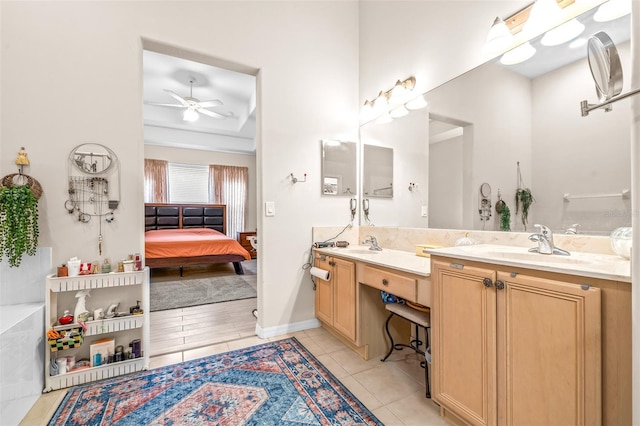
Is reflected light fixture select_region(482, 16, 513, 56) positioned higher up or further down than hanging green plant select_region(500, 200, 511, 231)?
higher up

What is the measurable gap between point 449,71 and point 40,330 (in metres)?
3.22

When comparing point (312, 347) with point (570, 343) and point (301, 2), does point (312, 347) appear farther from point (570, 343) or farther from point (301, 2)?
point (301, 2)

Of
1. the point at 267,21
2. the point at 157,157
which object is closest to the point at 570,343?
the point at 267,21

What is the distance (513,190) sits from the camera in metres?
1.62

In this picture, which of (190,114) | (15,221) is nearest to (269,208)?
(15,221)

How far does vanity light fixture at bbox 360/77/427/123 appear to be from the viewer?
89.5 inches

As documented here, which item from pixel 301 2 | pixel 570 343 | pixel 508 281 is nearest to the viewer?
pixel 570 343

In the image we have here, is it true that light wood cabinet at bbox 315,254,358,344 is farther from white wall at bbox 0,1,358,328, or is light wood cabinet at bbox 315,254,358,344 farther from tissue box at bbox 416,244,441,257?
tissue box at bbox 416,244,441,257

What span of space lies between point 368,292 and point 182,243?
11.7ft

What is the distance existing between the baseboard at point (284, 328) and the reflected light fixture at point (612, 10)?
2755 millimetres

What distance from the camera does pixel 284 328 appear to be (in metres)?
2.46

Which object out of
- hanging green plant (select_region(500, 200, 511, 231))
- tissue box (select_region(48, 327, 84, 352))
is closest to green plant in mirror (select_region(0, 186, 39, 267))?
tissue box (select_region(48, 327, 84, 352))

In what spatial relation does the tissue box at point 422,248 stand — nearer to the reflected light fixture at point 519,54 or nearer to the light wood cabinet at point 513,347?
the light wood cabinet at point 513,347

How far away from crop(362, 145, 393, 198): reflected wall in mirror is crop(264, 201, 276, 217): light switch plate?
3.25 ft
